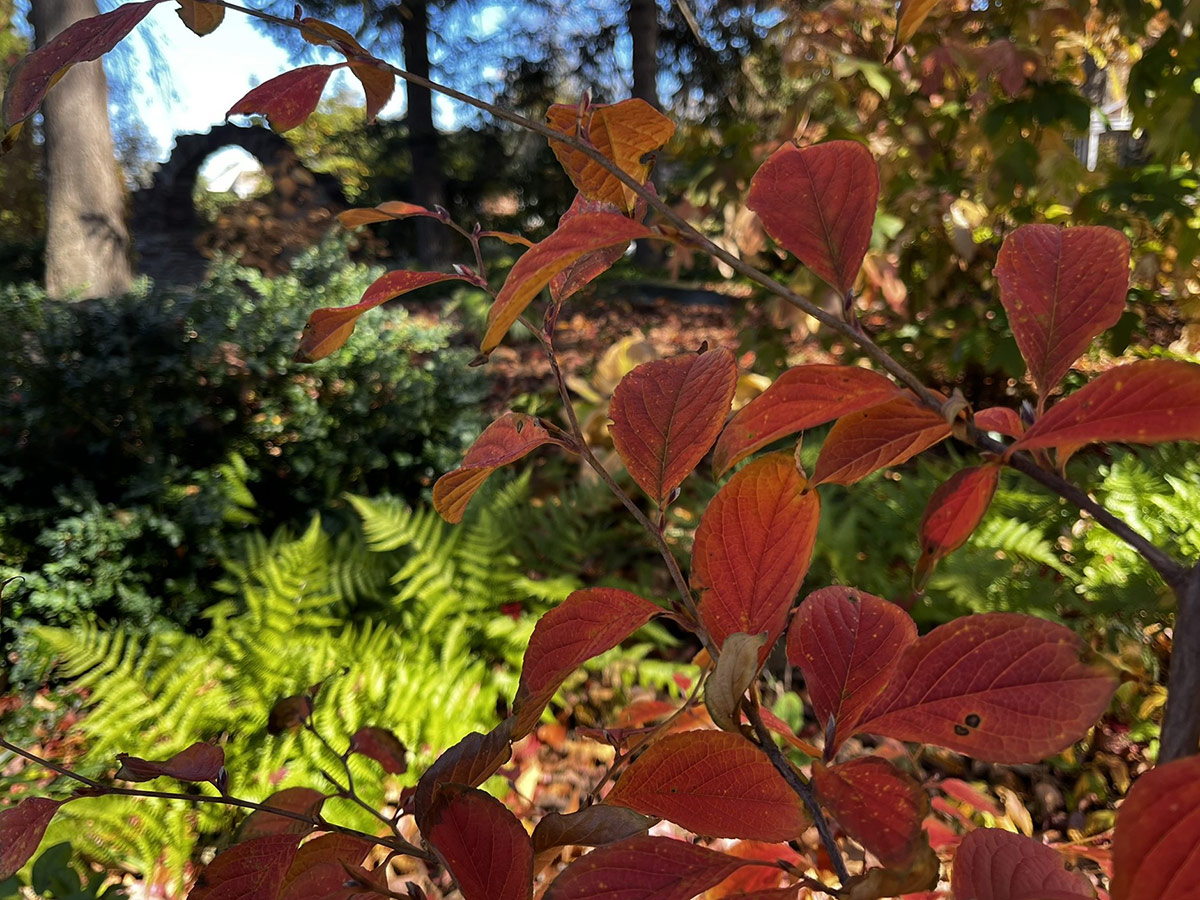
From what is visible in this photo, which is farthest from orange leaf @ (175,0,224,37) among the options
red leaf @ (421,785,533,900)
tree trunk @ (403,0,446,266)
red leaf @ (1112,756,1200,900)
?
tree trunk @ (403,0,446,266)

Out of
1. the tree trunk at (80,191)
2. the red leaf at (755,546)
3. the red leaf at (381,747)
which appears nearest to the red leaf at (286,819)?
the red leaf at (381,747)

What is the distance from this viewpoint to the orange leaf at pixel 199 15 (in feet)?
1.15

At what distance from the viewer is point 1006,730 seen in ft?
1.02

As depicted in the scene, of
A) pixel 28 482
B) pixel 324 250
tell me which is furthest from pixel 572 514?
pixel 324 250

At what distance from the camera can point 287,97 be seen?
37 cm

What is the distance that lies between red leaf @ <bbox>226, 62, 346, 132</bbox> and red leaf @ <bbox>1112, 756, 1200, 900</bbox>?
1.36 feet

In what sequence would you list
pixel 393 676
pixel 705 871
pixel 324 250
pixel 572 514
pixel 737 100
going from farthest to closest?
pixel 737 100 < pixel 324 250 < pixel 572 514 < pixel 393 676 < pixel 705 871

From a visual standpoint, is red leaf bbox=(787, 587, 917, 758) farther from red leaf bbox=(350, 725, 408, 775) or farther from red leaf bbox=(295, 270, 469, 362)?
red leaf bbox=(350, 725, 408, 775)

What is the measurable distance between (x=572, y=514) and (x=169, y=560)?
1.26 m

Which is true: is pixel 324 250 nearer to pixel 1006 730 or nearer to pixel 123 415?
pixel 123 415

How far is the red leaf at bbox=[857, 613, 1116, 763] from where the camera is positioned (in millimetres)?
306

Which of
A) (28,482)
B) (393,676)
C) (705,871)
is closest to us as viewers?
(705,871)

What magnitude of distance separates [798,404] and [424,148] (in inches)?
343

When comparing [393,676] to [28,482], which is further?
[28,482]
